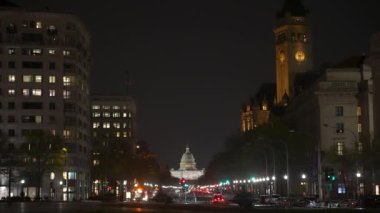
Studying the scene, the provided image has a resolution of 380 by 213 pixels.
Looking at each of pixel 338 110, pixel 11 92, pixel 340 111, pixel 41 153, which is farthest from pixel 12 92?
pixel 340 111

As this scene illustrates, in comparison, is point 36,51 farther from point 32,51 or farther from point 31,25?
point 31,25

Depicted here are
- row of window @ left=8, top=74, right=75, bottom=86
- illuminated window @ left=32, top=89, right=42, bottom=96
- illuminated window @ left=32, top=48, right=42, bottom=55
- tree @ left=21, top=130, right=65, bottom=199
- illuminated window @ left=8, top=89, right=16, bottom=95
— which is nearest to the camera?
tree @ left=21, top=130, right=65, bottom=199

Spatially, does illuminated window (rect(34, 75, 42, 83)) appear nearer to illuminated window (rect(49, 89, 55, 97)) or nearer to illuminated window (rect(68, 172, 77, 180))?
illuminated window (rect(49, 89, 55, 97))

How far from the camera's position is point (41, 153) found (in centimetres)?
14525

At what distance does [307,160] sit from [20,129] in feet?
222

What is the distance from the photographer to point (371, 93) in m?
140

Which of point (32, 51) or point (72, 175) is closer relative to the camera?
point (32, 51)

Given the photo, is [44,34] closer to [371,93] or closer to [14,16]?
[14,16]

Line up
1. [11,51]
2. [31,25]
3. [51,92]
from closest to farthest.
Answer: [11,51] → [51,92] → [31,25]

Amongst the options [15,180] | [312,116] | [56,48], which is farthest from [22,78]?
[312,116]

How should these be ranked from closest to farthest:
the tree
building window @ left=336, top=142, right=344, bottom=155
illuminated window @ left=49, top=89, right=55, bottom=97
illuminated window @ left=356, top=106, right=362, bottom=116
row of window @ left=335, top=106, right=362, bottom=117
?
building window @ left=336, top=142, right=344, bottom=155 < the tree < illuminated window @ left=356, top=106, right=362, bottom=116 < row of window @ left=335, top=106, right=362, bottom=117 < illuminated window @ left=49, top=89, right=55, bottom=97

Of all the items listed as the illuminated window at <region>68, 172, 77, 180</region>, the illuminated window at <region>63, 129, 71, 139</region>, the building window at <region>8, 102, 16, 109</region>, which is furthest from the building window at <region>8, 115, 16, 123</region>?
the illuminated window at <region>68, 172, 77, 180</region>

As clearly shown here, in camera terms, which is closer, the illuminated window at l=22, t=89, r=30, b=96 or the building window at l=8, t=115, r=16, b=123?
the building window at l=8, t=115, r=16, b=123

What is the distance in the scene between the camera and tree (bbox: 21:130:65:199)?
474 feet
